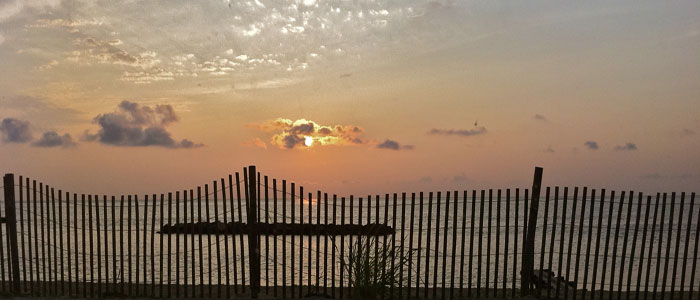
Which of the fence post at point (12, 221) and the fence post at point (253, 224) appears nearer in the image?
the fence post at point (253, 224)

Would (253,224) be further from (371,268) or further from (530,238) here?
(530,238)

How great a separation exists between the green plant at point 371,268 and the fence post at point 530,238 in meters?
1.90

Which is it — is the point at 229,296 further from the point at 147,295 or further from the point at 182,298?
the point at 147,295

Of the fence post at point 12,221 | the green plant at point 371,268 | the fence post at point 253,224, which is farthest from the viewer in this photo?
the fence post at point 12,221

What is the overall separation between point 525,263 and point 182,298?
17.2 feet

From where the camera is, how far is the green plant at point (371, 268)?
805cm

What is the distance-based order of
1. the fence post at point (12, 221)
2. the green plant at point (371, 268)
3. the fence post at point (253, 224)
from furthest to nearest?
the fence post at point (12, 221) → the fence post at point (253, 224) → the green plant at point (371, 268)

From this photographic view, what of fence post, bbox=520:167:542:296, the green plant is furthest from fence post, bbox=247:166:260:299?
fence post, bbox=520:167:542:296

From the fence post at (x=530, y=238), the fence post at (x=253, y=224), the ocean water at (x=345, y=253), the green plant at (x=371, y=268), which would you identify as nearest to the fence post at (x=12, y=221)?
the ocean water at (x=345, y=253)

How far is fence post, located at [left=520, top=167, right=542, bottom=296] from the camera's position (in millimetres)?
8523

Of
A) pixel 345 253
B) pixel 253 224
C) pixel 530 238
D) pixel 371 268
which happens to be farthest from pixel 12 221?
pixel 345 253

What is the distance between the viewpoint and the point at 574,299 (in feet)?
29.5

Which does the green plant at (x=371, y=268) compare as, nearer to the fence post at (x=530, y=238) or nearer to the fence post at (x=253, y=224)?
the fence post at (x=253, y=224)

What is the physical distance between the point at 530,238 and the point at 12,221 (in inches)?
326
